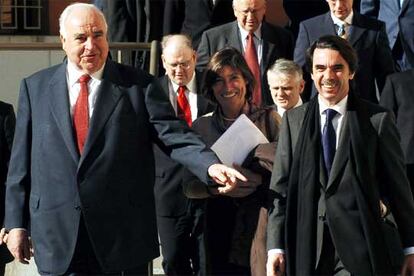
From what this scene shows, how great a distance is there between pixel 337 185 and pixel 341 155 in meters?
0.15

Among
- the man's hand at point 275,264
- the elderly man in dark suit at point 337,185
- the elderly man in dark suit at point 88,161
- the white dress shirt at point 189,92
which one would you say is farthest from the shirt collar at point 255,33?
the man's hand at point 275,264

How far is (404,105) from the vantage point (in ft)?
25.5

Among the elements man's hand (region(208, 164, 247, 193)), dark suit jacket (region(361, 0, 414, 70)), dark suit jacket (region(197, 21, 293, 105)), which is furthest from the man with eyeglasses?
man's hand (region(208, 164, 247, 193))

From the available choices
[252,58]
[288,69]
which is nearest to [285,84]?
[288,69]

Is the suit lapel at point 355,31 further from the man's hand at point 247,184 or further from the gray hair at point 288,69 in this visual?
the man's hand at point 247,184

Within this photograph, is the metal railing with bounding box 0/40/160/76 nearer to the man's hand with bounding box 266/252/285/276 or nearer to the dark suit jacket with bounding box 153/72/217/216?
the dark suit jacket with bounding box 153/72/217/216

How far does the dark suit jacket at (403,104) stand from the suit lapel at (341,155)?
1582 mm

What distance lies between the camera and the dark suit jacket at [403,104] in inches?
305

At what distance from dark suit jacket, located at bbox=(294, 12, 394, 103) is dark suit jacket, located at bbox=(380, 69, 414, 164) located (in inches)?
31.9

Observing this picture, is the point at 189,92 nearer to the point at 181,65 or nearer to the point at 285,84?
the point at 181,65

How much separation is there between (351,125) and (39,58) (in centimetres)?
463

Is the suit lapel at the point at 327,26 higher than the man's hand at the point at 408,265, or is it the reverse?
the suit lapel at the point at 327,26

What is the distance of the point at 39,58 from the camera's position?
10289 mm

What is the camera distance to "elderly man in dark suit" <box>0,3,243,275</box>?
6215 millimetres
